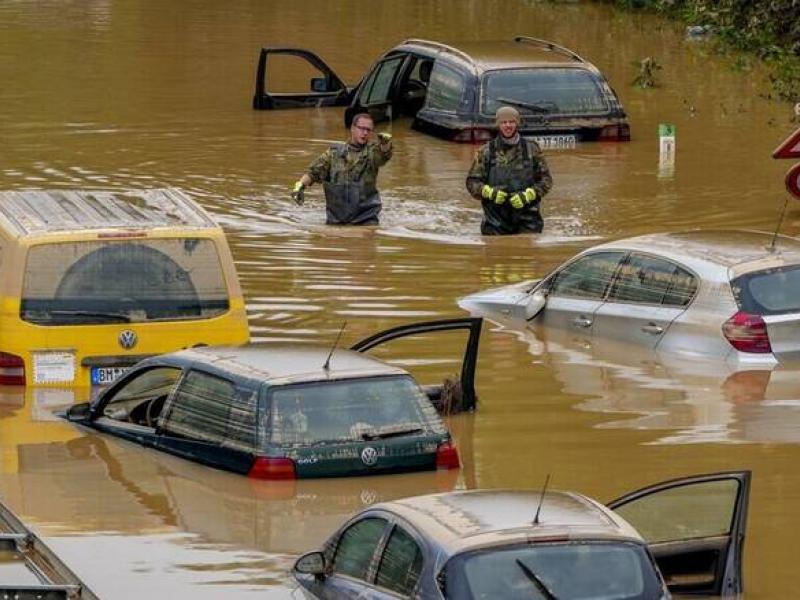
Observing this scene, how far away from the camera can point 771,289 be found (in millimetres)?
17188

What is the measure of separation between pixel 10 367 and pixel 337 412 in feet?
10.9

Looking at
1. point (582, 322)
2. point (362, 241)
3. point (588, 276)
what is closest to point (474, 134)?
point (362, 241)

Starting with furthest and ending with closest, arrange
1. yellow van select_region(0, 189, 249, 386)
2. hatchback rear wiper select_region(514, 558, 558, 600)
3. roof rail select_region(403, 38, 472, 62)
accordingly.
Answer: roof rail select_region(403, 38, 472, 62), yellow van select_region(0, 189, 249, 386), hatchback rear wiper select_region(514, 558, 558, 600)

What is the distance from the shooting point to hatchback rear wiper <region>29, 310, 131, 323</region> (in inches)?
627

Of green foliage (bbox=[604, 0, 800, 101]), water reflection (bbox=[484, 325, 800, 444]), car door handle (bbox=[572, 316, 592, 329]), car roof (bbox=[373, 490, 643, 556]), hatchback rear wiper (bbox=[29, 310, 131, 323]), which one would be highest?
green foliage (bbox=[604, 0, 800, 101])

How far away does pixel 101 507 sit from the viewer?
13.7 metres

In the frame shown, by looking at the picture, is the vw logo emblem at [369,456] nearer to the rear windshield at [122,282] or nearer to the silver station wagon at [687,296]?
the rear windshield at [122,282]

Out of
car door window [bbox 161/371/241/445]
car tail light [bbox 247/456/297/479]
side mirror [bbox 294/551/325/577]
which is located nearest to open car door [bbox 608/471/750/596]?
side mirror [bbox 294/551/325/577]

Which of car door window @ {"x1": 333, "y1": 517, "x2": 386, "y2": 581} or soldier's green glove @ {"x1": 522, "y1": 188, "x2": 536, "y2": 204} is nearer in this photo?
car door window @ {"x1": 333, "y1": 517, "x2": 386, "y2": 581}

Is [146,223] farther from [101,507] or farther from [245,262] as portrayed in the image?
[245,262]

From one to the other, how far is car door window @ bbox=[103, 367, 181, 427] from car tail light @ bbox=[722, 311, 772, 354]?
3998 millimetres

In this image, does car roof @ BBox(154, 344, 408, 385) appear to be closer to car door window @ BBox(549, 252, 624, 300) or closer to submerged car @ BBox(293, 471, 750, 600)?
submerged car @ BBox(293, 471, 750, 600)

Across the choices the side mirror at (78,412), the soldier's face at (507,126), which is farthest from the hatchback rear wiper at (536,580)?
the soldier's face at (507,126)

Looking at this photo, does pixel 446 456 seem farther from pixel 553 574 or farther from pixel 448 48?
pixel 448 48
